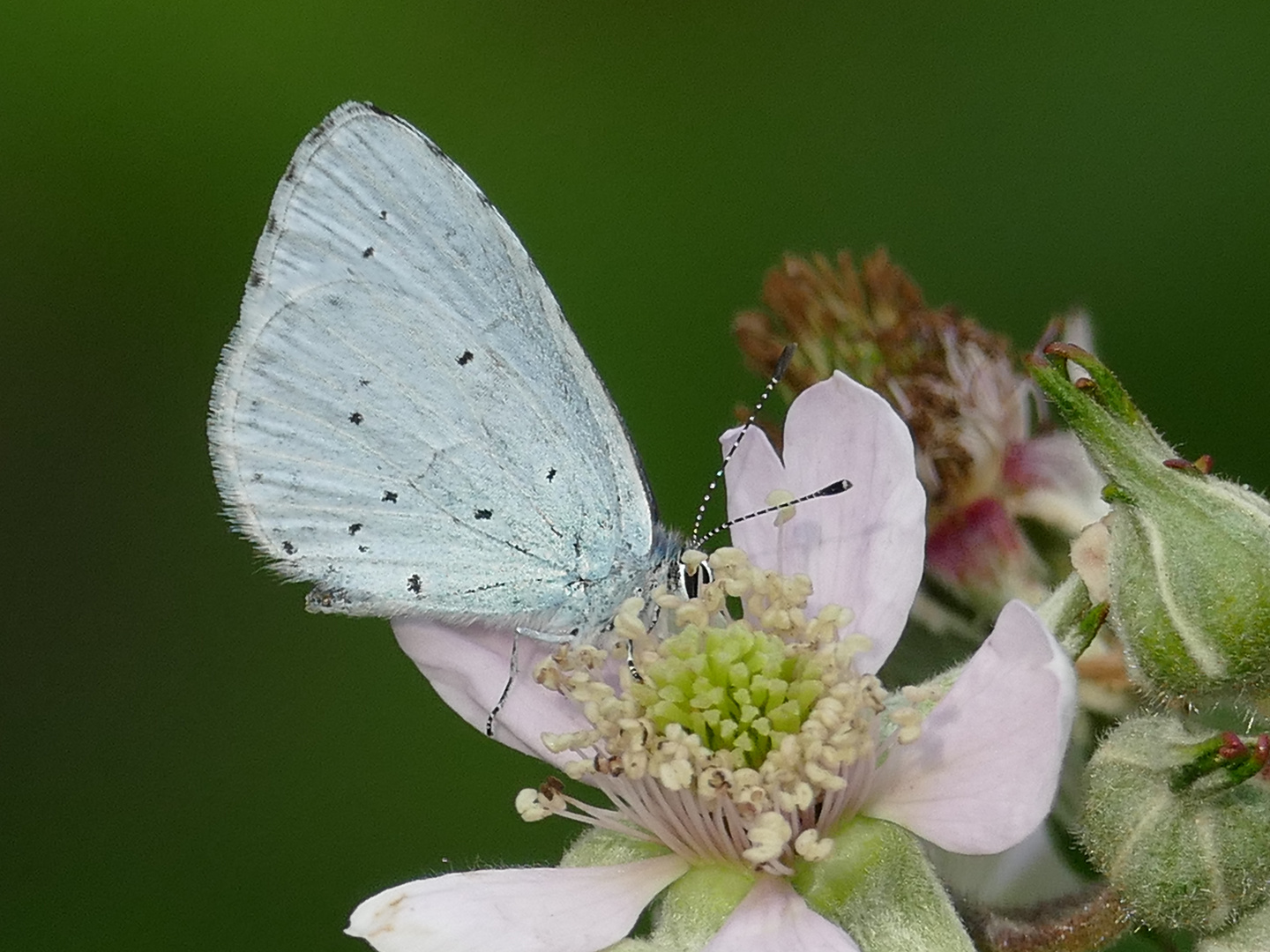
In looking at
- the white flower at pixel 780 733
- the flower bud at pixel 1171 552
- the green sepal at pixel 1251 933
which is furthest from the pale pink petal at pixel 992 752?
the green sepal at pixel 1251 933

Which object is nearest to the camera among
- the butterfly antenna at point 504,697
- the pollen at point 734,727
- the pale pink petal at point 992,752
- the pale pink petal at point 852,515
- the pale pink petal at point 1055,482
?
the pale pink petal at point 992,752

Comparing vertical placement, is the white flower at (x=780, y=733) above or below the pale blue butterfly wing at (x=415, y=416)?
below

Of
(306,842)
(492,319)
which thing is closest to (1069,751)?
(492,319)

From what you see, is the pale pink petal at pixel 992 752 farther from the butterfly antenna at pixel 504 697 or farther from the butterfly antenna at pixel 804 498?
the butterfly antenna at pixel 504 697

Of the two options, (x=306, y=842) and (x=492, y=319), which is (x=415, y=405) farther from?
(x=306, y=842)

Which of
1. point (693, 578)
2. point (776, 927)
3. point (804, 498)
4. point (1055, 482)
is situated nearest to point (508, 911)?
point (776, 927)

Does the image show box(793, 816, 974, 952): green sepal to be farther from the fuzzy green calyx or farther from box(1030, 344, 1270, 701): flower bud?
box(1030, 344, 1270, 701): flower bud

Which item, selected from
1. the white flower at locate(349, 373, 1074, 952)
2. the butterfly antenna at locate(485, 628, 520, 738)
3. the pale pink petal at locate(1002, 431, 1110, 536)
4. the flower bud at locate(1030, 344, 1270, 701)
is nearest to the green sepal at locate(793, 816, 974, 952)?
the white flower at locate(349, 373, 1074, 952)
